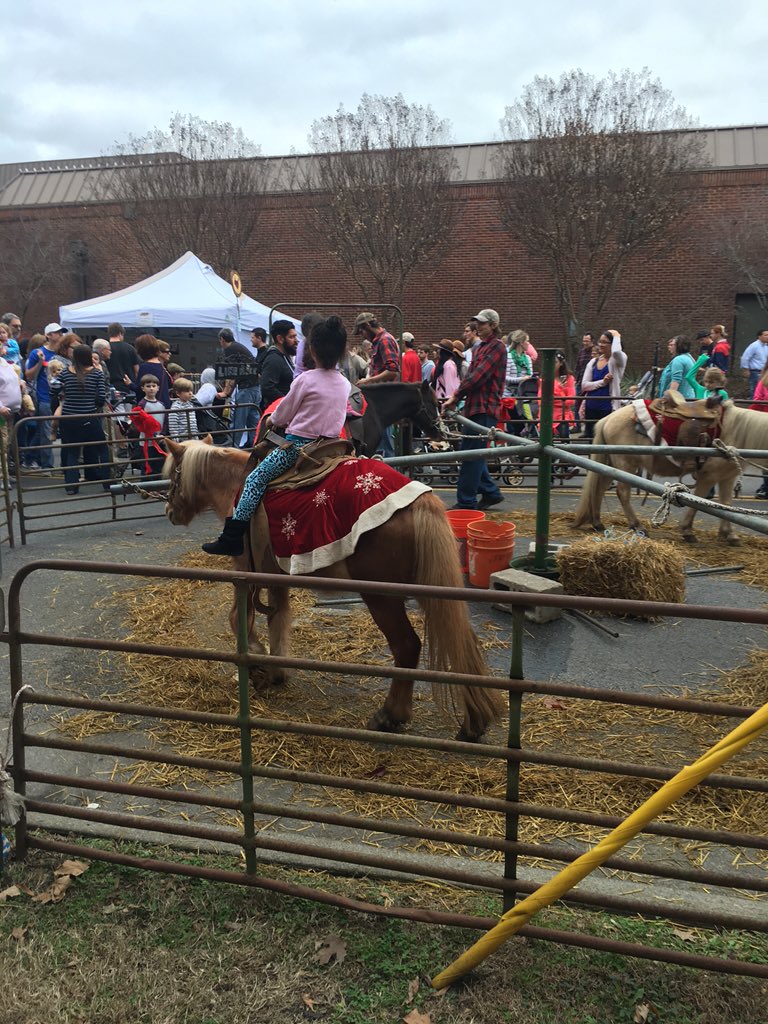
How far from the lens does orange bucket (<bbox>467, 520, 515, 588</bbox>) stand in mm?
6387

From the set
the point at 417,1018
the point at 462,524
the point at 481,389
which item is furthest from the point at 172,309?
the point at 417,1018

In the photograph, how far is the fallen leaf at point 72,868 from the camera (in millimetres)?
3158

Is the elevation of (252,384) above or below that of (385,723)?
above

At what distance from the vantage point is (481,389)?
30.0 ft

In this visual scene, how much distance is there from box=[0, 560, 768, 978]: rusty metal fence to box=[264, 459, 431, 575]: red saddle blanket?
3.97ft

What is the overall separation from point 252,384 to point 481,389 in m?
4.83

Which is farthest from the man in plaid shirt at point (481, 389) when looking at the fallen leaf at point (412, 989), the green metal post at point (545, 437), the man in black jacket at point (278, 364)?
the fallen leaf at point (412, 989)

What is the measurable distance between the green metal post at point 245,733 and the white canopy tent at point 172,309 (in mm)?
13760

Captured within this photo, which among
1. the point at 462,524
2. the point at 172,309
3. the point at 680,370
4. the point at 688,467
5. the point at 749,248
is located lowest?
the point at 462,524

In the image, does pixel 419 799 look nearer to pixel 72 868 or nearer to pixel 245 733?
pixel 245 733

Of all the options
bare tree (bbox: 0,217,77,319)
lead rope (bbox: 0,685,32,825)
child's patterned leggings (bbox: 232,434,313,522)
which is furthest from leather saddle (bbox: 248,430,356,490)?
bare tree (bbox: 0,217,77,319)

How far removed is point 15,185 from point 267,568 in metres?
34.2

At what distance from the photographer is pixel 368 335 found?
1000 cm

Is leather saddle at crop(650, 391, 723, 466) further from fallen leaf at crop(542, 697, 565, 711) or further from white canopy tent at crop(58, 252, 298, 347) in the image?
white canopy tent at crop(58, 252, 298, 347)
